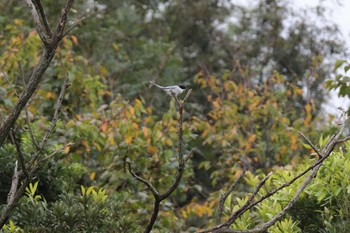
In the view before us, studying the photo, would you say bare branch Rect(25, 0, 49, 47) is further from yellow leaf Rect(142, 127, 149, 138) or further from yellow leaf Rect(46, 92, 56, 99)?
yellow leaf Rect(46, 92, 56, 99)

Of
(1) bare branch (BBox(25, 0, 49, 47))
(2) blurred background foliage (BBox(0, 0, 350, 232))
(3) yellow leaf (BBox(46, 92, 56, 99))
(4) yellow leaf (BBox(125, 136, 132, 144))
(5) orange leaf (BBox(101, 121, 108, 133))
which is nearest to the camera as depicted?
(1) bare branch (BBox(25, 0, 49, 47))

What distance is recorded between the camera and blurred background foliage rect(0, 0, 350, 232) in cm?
354

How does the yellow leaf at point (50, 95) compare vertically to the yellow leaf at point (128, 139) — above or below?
above

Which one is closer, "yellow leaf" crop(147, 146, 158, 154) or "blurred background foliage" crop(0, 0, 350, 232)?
"blurred background foliage" crop(0, 0, 350, 232)

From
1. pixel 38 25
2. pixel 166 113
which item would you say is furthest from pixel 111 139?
pixel 38 25

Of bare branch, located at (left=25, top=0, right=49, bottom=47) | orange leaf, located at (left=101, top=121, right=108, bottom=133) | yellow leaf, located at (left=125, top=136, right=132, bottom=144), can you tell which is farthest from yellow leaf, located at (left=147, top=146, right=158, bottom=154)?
bare branch, located at (left=25, top=0, right=49, bottom=47)

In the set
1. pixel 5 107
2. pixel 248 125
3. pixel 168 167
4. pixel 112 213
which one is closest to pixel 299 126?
pixel 248 125

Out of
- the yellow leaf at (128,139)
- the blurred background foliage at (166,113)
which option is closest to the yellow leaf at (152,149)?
the blurred background foliage at (166,113)

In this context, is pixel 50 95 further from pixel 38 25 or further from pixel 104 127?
pixel 38 25

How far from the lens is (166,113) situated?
6777 mm

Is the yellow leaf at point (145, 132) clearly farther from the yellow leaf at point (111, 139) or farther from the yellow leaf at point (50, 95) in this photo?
the yellow leaf at point (50, 95)

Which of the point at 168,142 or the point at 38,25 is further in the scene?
the point at 168,142

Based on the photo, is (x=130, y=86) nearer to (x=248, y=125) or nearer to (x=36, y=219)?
(x=248, y=125)

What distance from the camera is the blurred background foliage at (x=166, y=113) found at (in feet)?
11.6
